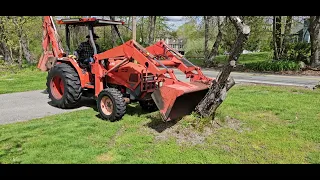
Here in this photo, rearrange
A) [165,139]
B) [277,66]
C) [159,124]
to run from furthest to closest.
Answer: [277,66] → [159,124] → [165,139]

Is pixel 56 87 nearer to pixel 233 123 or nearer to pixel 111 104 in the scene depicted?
pixel 111 104

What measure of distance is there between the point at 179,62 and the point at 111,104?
1.79 m

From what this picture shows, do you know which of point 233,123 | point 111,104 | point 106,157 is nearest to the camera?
point 106,157

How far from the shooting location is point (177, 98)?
5.21 metres

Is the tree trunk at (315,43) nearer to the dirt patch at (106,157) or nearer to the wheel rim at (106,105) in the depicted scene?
the wheel rim at (106,105)

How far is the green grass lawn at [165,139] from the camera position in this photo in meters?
4.13

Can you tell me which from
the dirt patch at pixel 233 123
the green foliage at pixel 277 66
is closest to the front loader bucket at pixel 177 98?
the dirt patch at pixel 233 123

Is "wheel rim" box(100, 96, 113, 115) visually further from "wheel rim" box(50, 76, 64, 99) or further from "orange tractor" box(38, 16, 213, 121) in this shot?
"wheel rim" box(50, 76, 64, 99)

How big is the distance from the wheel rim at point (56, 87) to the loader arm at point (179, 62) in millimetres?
2762

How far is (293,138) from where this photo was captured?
4965 millimetres

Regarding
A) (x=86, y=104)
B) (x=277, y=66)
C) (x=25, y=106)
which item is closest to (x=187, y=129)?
(x=86, y=104)

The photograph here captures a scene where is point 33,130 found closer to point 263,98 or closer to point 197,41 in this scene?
point 263,98

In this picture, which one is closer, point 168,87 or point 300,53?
point 168,87
